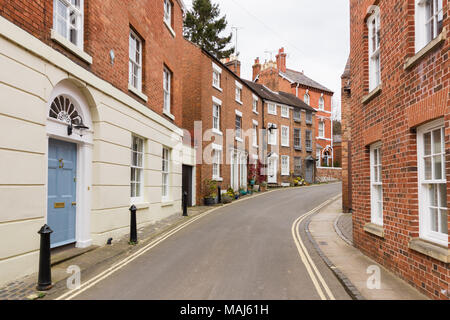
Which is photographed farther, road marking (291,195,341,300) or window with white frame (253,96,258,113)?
window with white frame (253,96,258,113)

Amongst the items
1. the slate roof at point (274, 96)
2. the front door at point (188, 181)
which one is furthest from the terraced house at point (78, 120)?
the slate roof at point (274, 96)

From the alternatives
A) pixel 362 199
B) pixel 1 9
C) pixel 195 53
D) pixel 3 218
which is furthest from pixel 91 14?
pixel 195 53

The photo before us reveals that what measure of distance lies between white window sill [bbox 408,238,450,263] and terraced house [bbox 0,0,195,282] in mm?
6338

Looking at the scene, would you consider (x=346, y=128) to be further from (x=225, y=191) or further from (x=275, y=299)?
(x=275, y=299)

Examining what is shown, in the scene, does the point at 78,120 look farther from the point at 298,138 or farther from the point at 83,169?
the point at 298,138

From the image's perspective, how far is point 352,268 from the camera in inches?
259

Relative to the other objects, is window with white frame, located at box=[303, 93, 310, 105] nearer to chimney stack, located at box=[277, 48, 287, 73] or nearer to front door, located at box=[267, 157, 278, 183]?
chimney stack, located at box=[277, 48, 287, 73]

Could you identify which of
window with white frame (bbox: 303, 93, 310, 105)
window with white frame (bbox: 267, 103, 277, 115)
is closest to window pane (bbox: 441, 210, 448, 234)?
window with white frame (bbox: 267, 103, 277, 115)

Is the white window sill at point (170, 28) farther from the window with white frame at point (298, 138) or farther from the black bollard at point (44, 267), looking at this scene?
the window with white frame at point (298, 138)

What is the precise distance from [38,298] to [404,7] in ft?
24.8

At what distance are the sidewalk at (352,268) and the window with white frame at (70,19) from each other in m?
7.46

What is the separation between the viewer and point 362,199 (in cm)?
817

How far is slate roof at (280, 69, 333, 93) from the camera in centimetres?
4112

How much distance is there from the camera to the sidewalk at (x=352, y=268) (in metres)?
5.07
